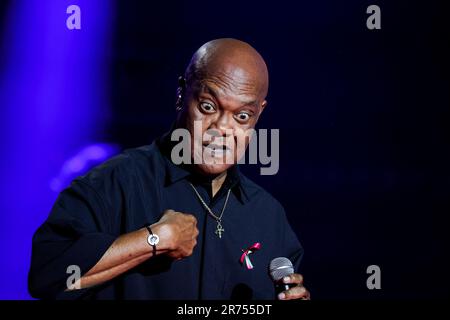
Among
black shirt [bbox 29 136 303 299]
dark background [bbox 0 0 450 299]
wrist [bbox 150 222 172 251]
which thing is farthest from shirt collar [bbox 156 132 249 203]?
Result: dark background [bbox 0 0 450 299]

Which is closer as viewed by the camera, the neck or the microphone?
the microphone

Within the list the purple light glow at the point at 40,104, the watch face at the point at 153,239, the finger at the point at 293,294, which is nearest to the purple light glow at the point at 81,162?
the purple light glow at the point at 40,104

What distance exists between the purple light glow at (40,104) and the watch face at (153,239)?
5.34ft

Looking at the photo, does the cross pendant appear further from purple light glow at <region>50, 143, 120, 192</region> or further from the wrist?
purple light glow at <region>50, 143, 120, 192</region>

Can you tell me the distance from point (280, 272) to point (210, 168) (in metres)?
0.49

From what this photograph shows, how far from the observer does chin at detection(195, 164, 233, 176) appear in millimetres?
2234

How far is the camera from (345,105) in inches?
137

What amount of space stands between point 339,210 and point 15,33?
2262 mm

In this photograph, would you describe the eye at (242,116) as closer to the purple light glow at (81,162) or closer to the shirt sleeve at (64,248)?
the shirt sleeve at (64,248)

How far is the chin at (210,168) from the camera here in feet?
7.33

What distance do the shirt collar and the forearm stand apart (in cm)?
39

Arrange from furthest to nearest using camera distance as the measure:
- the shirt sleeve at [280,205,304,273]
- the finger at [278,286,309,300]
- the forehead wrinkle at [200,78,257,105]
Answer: the shirt sleeve at [280,205,304,273], the forehead wrinkle at [200,78,257,105], the finger at [278,286,309,300]

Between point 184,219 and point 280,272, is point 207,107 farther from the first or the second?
point 280,272
